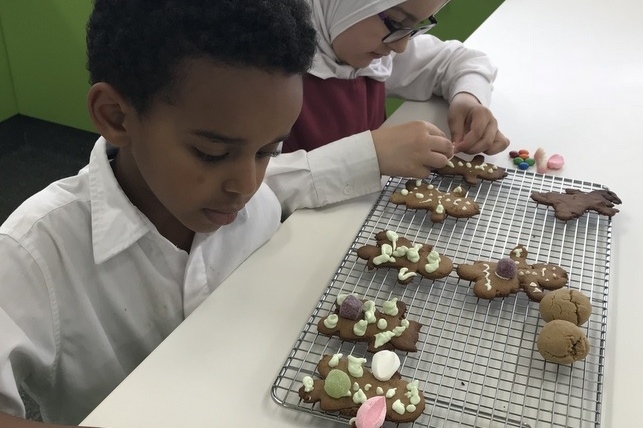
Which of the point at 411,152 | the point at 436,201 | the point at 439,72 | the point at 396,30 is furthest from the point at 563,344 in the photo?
the point at 439,72

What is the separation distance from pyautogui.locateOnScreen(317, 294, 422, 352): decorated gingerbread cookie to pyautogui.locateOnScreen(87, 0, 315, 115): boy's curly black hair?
0.89ft

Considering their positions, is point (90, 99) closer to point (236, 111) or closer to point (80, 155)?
point (236, 111)

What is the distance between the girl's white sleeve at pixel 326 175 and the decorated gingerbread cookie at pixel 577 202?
25 cm

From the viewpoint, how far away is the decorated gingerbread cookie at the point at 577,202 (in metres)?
0.94

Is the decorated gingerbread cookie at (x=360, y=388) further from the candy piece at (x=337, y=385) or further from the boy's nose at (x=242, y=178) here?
the boy's nose at (x=242, y=178)

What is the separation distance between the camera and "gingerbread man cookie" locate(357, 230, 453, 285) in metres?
0.82

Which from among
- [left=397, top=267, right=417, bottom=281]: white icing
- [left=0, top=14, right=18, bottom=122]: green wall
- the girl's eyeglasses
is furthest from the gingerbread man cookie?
[left=0, top=14, right=18, bottom=122]: green wall

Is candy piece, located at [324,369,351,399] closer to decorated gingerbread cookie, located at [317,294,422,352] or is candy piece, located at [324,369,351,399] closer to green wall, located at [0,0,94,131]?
decorated gingerbread cookie, located at [317,294,422,352]

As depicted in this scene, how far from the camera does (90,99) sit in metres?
0.74

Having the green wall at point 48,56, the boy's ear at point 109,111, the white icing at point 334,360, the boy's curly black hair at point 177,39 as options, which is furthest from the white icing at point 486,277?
the green wall at point 48,56

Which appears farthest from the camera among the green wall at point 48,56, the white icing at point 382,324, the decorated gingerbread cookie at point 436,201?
the green wall at point 48,56

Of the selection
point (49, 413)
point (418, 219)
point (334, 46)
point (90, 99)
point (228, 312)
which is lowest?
point (49, 413)

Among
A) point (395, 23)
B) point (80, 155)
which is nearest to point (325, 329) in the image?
point (395, 23)

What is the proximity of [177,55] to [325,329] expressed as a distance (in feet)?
1.07
